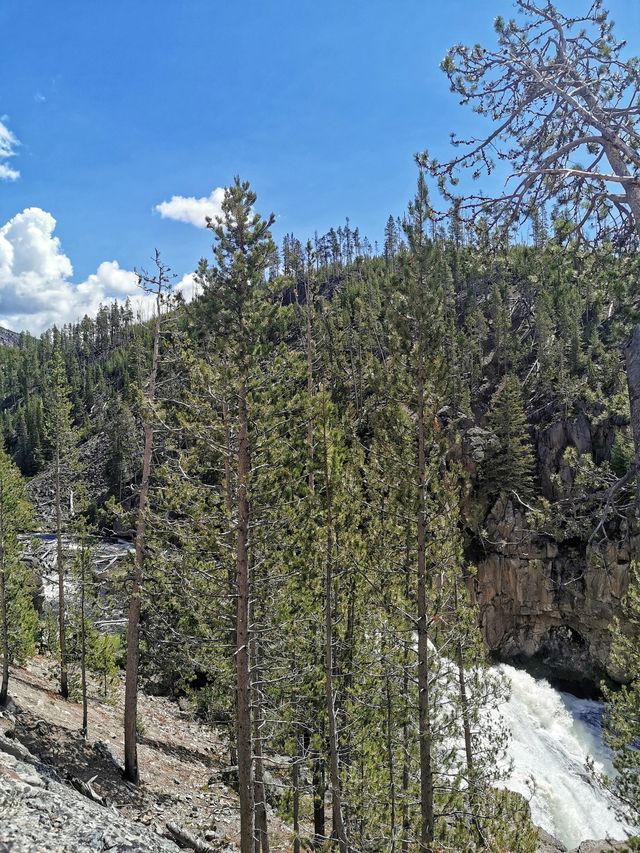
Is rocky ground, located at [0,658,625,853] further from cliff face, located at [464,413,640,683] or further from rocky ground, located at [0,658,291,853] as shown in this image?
cliff face, located at [464,413,640,683]

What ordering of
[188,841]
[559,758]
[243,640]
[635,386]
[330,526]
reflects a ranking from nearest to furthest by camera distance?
1. [635,386]
2. [243,640]
3. [330,526]
4. [188,841]
5. [559,758]

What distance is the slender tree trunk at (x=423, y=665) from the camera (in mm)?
8516

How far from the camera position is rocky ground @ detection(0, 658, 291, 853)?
7004 millimetres

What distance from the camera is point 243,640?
8.81 metres

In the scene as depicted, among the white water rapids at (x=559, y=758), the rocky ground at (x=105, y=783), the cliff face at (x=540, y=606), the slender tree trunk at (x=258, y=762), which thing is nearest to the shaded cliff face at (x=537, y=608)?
the cliff face at (x=540, y=606)

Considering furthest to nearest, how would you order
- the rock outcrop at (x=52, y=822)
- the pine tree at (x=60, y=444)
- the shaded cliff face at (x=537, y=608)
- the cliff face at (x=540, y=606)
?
the shaded cliff face at (x=537, y=608), the cliff face at (x=540, y=606), the pine tree at (x=60, y=444), the rock outcrop at (x=52, y=822)

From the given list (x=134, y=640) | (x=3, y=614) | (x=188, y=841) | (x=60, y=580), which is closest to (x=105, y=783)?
(x=188, y=841)

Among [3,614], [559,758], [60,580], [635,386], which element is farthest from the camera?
[559,758]

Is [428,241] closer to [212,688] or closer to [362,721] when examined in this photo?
[362,721]

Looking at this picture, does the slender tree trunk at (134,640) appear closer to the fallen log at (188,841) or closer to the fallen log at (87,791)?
the fallen log at (87,791)

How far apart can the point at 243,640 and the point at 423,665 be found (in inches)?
126

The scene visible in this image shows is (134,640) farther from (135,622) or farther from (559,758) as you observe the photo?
(559,758)

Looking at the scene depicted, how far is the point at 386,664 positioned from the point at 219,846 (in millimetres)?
5613

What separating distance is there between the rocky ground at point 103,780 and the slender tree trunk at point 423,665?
173 inches
